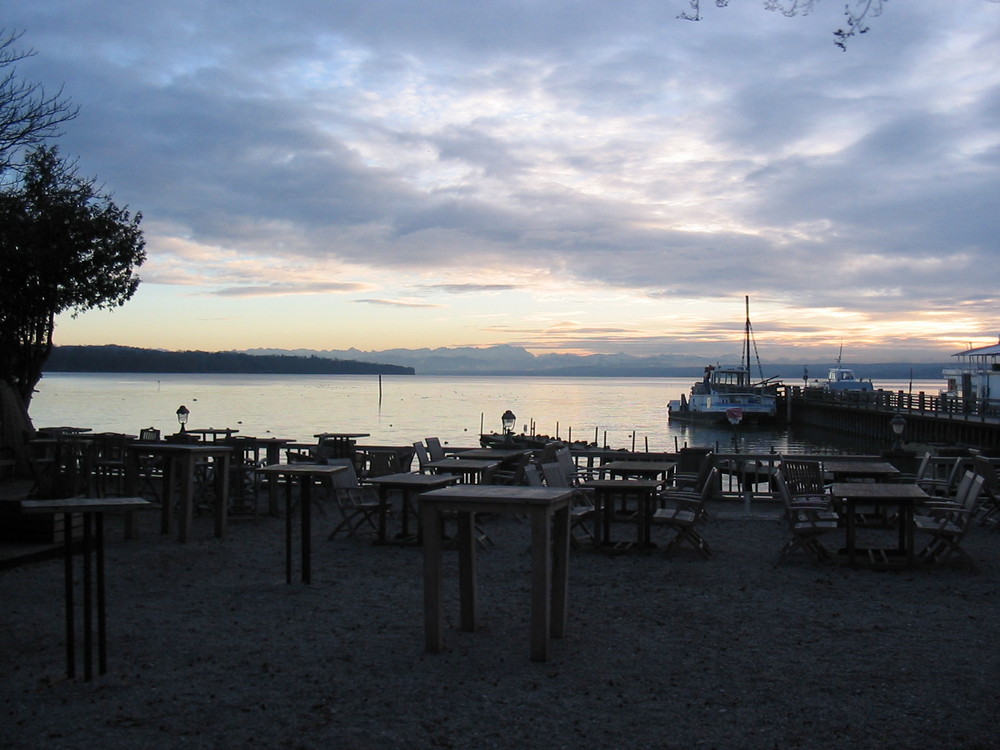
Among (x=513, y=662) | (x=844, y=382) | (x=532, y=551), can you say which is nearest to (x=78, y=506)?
(x=532, y=551)

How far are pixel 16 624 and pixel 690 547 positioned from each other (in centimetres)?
616

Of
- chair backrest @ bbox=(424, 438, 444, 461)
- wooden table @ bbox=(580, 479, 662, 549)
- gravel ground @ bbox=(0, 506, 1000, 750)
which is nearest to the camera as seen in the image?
gravel ground @ bbox=(0, 506, 1000, 750)

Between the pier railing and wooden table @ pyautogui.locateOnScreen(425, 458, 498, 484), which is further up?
wooden table @ pyautogui.locateOnScreen(425, 458, 498, 484)

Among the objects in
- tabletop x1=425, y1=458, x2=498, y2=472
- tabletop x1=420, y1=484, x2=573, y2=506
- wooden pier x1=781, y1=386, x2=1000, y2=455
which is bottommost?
wooden pier x1=781, y1=386, x2=1000, y2=455

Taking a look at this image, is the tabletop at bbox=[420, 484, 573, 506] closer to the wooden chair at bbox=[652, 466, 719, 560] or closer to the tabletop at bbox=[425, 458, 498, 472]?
the wooden chair at bbox=[652, 466, 719, 560]

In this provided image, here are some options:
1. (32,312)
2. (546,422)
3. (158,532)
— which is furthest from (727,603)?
(546,422)

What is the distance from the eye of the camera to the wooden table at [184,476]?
9.05m

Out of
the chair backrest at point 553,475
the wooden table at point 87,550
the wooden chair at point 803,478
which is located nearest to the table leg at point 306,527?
the wooden table at point 87,550

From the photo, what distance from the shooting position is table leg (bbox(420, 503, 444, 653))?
536 cm

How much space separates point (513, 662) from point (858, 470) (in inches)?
278

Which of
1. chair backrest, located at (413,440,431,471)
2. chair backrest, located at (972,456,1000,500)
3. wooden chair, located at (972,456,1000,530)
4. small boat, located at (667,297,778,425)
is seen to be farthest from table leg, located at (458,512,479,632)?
small boat, located at (667,297,778,425)

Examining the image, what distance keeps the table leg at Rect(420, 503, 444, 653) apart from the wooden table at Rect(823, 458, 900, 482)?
281 inches

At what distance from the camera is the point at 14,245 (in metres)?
13.6

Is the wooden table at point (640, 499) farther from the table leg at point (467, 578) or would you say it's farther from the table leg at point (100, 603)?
the table leg at point (100, 603)
